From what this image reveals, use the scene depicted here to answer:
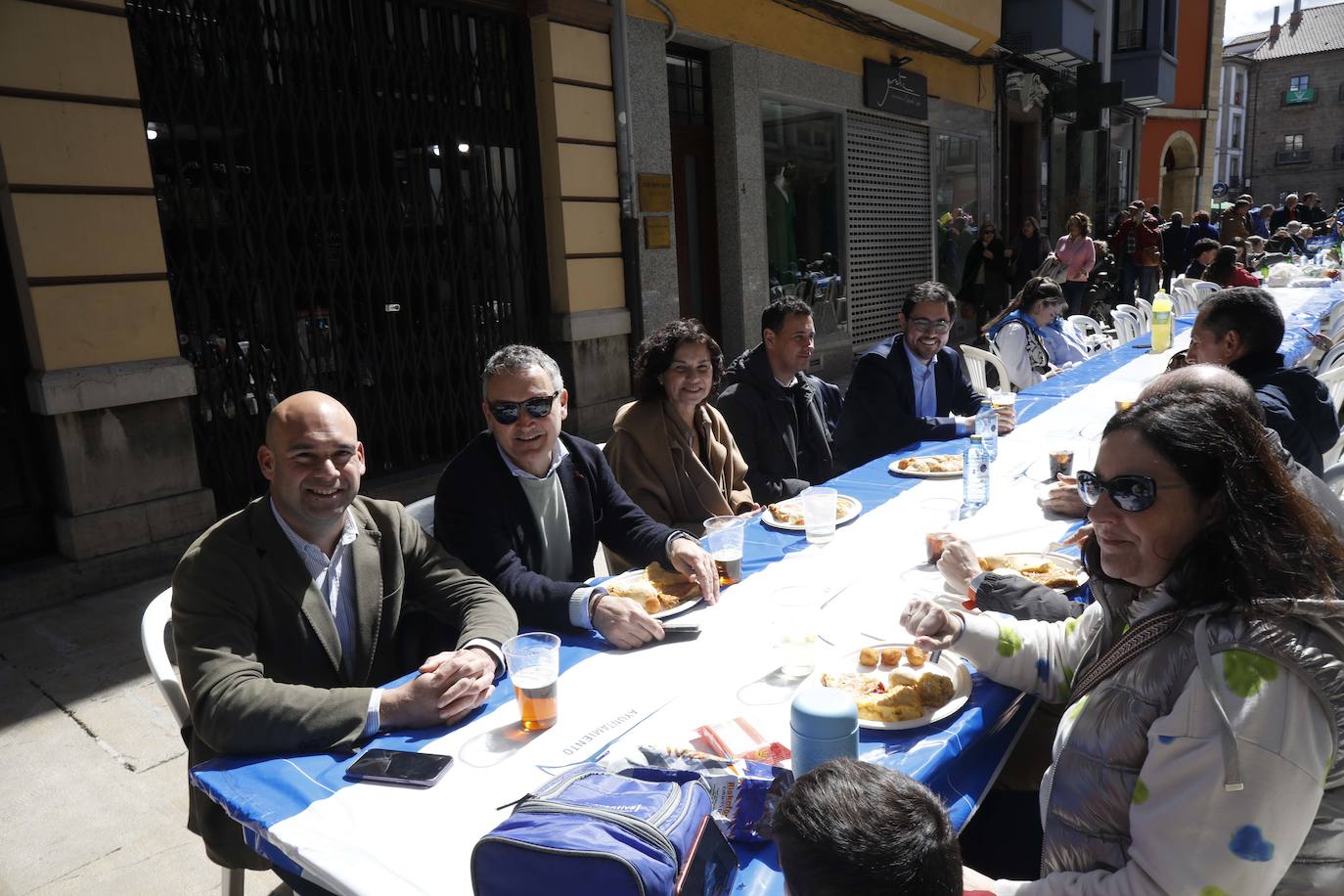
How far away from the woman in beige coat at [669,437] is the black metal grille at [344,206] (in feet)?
9.83

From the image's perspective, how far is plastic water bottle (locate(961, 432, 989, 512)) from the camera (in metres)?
2.98

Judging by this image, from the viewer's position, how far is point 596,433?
7352 millimetres

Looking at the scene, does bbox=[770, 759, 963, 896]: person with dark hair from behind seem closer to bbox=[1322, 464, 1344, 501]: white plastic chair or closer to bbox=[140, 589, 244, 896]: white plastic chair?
bbox=[140, 589, 244, 896]: white plastic chair

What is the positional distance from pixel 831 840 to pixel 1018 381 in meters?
6.15

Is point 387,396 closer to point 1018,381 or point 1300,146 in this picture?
point 1018,381

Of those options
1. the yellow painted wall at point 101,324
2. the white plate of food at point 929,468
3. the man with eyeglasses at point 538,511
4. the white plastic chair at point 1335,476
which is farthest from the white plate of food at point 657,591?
the yellow painted wall at point 101,324

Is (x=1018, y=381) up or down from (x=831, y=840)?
down

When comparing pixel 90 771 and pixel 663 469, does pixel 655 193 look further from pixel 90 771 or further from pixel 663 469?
pixel 90 771

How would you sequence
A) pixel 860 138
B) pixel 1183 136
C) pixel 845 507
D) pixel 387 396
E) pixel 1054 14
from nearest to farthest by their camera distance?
pixel 845 507 → pixel 387 396 → pixel 860 138 → pixel 1054 14 → pixel 1183 136

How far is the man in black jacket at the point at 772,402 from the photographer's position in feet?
13.1

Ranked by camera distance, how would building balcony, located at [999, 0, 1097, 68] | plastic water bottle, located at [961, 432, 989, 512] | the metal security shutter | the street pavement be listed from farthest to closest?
building balcony, located at [999, 0, 1097, 68] < the metal security shutter < plastic water bottle, located at [961, 432, 989, 512] < the street pavement

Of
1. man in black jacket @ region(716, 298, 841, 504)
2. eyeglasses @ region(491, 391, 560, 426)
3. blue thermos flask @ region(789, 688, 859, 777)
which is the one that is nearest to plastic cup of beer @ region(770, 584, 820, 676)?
blue thermos flask @ region(789, 688, 859, 777)

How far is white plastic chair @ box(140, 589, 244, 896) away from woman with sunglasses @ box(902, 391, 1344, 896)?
1752mm

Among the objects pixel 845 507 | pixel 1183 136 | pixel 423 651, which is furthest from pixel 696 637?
pixel 1183 136
